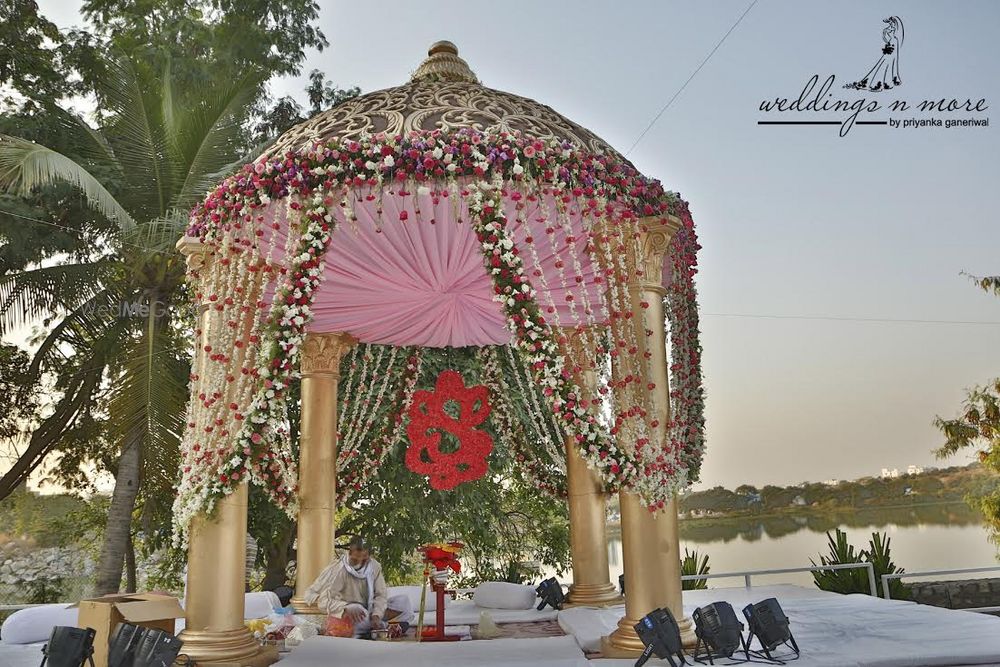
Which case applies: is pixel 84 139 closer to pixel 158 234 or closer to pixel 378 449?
pixel 158 234

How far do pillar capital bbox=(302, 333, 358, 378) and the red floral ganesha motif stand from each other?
1.03 metres

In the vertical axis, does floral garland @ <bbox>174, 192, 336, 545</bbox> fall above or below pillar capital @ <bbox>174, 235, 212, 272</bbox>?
below

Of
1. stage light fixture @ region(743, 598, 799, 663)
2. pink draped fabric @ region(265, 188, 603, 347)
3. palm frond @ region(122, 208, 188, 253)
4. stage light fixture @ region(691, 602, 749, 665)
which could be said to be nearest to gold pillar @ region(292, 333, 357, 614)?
pink draped fabric @ region(265, 188, 603, 347)

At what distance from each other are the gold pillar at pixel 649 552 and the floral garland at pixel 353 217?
279 millimetres

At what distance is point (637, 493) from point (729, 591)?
4.67 meters

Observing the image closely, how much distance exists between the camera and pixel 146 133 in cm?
1113

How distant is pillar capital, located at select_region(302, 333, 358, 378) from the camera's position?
8148 millimetres

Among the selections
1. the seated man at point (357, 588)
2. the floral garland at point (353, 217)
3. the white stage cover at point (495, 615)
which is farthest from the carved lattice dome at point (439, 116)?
the white stage cover at point (495, 615)

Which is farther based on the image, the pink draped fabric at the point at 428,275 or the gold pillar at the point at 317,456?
the gold pillar at the point at 317,456

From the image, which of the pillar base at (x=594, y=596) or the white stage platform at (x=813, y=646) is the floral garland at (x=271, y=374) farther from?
the pillar base at (x=594, y=596)

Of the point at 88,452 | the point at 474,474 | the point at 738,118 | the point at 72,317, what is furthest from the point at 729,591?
the point at 88,452

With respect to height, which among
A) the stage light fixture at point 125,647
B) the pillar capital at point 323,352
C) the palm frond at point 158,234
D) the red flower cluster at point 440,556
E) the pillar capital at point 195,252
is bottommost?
the stage light fixture at point 125,647

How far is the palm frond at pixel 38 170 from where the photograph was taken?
334 inches

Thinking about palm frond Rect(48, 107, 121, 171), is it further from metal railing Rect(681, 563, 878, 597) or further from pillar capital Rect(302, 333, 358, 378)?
metal railing Rect(681, 563, 878, 597)
